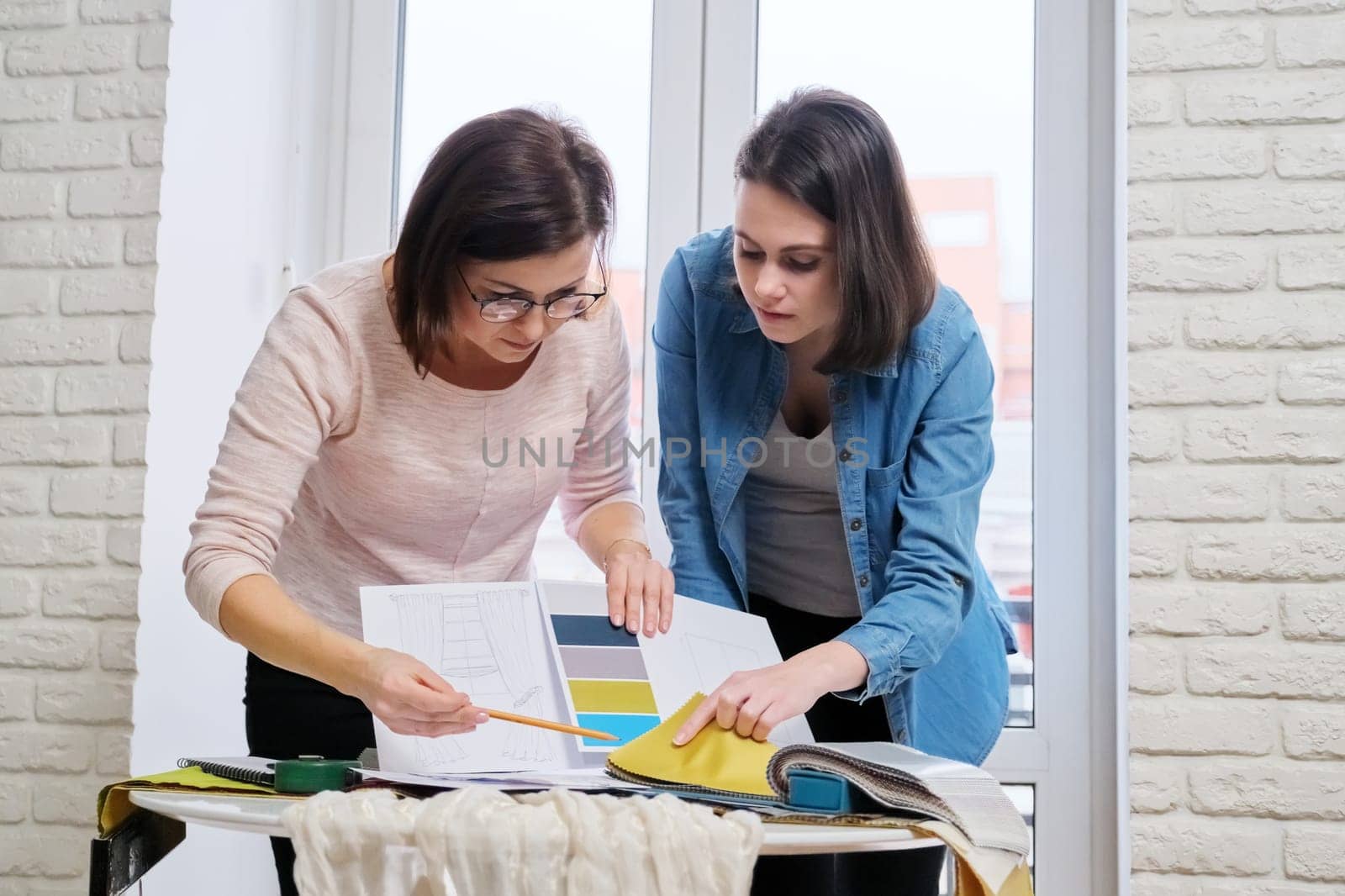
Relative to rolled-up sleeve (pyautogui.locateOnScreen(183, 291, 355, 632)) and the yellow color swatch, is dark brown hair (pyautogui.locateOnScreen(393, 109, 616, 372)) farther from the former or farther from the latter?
the yellow color swatch

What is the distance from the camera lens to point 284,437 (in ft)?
3.70

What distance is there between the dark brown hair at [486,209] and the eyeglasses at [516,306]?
0.04m

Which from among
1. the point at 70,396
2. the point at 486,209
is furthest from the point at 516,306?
the point at 70,396

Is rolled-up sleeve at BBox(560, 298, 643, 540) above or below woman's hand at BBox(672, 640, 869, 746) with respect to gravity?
above

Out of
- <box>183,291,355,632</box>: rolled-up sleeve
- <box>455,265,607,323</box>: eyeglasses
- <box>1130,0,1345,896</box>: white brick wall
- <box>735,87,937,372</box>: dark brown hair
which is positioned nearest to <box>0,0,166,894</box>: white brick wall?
<box>183,291,355,632</box>: rolled-up sleeve

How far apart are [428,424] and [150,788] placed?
485 mm

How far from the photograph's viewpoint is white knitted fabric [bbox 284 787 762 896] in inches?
29.8

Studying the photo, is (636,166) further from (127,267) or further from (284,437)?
(284,437)

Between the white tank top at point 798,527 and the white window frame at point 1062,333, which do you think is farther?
the white window frame at point 1062,333

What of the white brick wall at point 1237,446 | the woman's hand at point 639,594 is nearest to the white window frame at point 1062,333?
the white brick wall at point 1237,446

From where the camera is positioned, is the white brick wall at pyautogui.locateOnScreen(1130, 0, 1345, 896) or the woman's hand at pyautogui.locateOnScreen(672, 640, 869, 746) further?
the white brick wall at pyautogui.locateOnScreen(1130, 0, 1345, 896)

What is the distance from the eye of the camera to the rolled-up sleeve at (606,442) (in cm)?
139

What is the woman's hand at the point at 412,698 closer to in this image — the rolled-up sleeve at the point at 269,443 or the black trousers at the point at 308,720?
the rolled-up sleeve at the point at 269,443

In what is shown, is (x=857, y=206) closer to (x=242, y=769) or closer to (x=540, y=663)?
(x=540, y=663)
